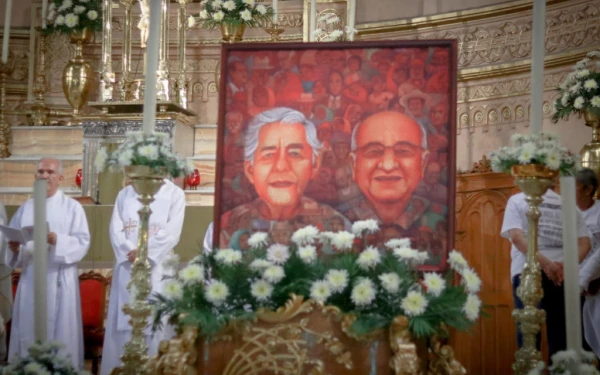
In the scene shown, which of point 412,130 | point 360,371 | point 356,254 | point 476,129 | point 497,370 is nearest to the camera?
point 360,371

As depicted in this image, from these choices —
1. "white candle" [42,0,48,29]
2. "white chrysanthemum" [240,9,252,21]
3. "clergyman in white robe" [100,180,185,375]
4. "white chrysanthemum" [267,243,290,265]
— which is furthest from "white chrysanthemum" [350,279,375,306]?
"white candle" [42,0,48,29]

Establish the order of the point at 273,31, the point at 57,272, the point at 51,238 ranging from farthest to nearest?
the point at 273,31
the point at 57,272
the point at 51,238

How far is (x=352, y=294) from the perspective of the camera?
3.75 metres

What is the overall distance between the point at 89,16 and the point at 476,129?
4024 mm

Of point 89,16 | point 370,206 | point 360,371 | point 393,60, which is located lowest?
point 360,371

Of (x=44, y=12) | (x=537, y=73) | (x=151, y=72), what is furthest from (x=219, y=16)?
(x=537, y=73)

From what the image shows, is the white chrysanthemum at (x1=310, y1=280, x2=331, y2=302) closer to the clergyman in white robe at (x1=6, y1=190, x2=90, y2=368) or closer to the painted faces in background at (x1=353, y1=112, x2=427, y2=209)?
the painted faces in background at (x1=353, y1=112, x2=427, y2=209)

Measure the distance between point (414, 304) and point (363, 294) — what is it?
7.7 inches

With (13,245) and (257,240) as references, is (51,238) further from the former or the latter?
(257,240)

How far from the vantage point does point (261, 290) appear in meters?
3.79

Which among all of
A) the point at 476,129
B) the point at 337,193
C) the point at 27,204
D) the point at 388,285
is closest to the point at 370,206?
the point at 337,193

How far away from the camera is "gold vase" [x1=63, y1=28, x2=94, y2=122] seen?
32.5ft

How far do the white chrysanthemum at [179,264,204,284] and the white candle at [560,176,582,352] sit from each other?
1.42 m

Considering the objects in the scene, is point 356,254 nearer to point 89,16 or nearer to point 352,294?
point 352,294
